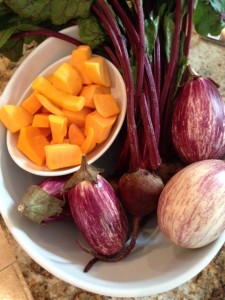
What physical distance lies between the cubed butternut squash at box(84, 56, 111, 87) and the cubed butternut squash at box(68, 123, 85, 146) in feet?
0.30

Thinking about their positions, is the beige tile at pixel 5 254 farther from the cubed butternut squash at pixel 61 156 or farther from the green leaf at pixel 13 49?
the green leaf at pixel 13 49

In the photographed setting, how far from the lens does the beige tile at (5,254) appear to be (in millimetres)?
726

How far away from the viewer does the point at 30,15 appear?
70cm

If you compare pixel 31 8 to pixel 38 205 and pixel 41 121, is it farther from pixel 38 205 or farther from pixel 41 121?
pixel 38 205

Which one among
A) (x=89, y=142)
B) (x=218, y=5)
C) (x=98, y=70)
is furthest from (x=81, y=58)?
(x=218, y=5)

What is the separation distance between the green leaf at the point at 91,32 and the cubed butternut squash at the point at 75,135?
0.49 feet

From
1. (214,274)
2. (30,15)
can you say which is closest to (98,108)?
(30,15)

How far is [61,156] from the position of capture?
678mm

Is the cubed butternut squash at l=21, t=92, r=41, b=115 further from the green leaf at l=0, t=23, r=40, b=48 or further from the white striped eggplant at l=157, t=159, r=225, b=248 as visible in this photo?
the white striped eggplant at l=157, t=159, r=225, b=248

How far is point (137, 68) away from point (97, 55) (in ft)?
0.35

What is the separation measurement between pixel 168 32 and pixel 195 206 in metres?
0.31

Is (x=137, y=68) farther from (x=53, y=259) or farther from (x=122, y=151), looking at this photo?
(x=53, y=259)

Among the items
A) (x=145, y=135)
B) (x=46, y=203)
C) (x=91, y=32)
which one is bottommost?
(x=46, y=203)

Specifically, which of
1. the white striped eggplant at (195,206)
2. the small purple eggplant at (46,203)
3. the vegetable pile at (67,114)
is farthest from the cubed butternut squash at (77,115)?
the white striped eggplant at (195,206)
